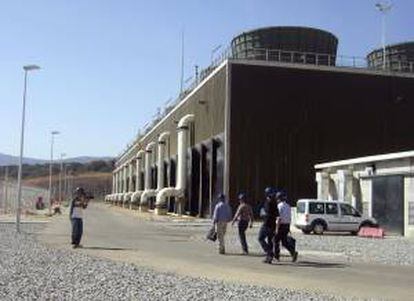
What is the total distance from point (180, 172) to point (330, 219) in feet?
106

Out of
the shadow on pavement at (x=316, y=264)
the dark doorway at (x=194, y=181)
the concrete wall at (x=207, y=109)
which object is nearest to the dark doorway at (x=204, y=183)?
the concrete wall at (x=207, y=109)

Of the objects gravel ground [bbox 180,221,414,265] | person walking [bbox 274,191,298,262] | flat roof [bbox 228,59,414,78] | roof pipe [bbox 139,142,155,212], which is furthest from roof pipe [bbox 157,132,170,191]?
person walking [bbox 274,191,298,262]

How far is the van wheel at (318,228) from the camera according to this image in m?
38.8

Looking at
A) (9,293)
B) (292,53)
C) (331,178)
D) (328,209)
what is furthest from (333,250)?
(292,53)

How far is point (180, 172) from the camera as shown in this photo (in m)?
70.4

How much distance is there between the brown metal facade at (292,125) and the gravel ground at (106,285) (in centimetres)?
3853

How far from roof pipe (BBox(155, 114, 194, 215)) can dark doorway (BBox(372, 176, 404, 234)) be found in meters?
30.4

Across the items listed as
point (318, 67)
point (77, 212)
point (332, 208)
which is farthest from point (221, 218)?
point (318, 67)

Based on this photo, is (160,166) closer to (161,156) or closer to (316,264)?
(161,156)

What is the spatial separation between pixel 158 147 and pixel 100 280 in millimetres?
75526

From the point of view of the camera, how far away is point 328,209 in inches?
1547

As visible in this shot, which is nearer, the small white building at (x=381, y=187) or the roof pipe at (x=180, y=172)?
the small white building at (x=381, y=187)

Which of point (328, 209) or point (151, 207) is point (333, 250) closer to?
point (328, 209)

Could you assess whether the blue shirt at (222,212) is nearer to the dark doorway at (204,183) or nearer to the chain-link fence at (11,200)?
the dark doorway at (204,183)
